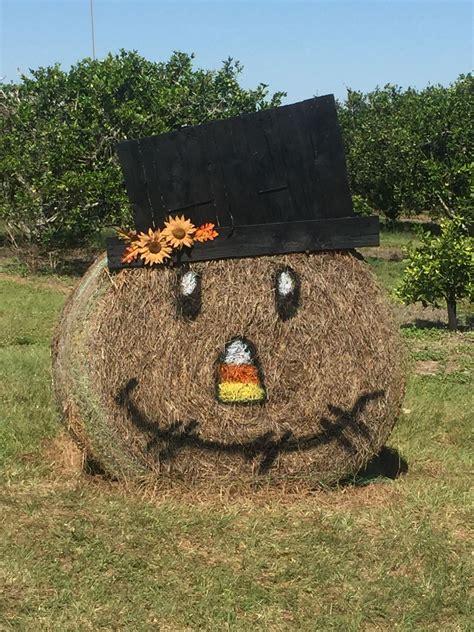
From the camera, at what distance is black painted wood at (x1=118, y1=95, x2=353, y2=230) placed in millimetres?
5770

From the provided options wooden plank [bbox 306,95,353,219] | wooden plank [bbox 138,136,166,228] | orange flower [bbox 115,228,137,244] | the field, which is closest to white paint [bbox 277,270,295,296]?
wooden plank [bbox 306,95,353,219]

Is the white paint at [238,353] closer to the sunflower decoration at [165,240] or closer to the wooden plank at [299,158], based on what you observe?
the sunflower decoration at [165,240]

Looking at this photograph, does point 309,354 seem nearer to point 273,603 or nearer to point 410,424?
point 273,603

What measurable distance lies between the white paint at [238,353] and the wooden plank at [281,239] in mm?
648

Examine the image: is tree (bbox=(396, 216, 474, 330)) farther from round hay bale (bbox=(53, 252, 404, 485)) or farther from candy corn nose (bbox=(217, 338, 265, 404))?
candy corn nose (bbox=(217, 338, 265, 404))

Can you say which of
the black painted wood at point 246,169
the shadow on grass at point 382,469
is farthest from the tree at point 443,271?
the black painted wood at point 246,169

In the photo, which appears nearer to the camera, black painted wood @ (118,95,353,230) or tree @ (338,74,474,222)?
black painted wood @ (118,95,353,230)

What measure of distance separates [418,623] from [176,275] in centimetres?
290

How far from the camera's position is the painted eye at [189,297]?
18.9 feet

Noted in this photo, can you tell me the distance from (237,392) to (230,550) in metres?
1.22

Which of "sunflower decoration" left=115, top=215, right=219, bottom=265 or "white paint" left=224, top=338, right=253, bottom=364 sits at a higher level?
"sunflower decoration" left=115, top=215, right=219, bottom=265

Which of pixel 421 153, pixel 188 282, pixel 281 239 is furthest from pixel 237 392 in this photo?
pixel 421 153

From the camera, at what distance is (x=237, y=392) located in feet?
18.9

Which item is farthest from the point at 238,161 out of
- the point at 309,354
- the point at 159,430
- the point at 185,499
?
the point at 185,499
